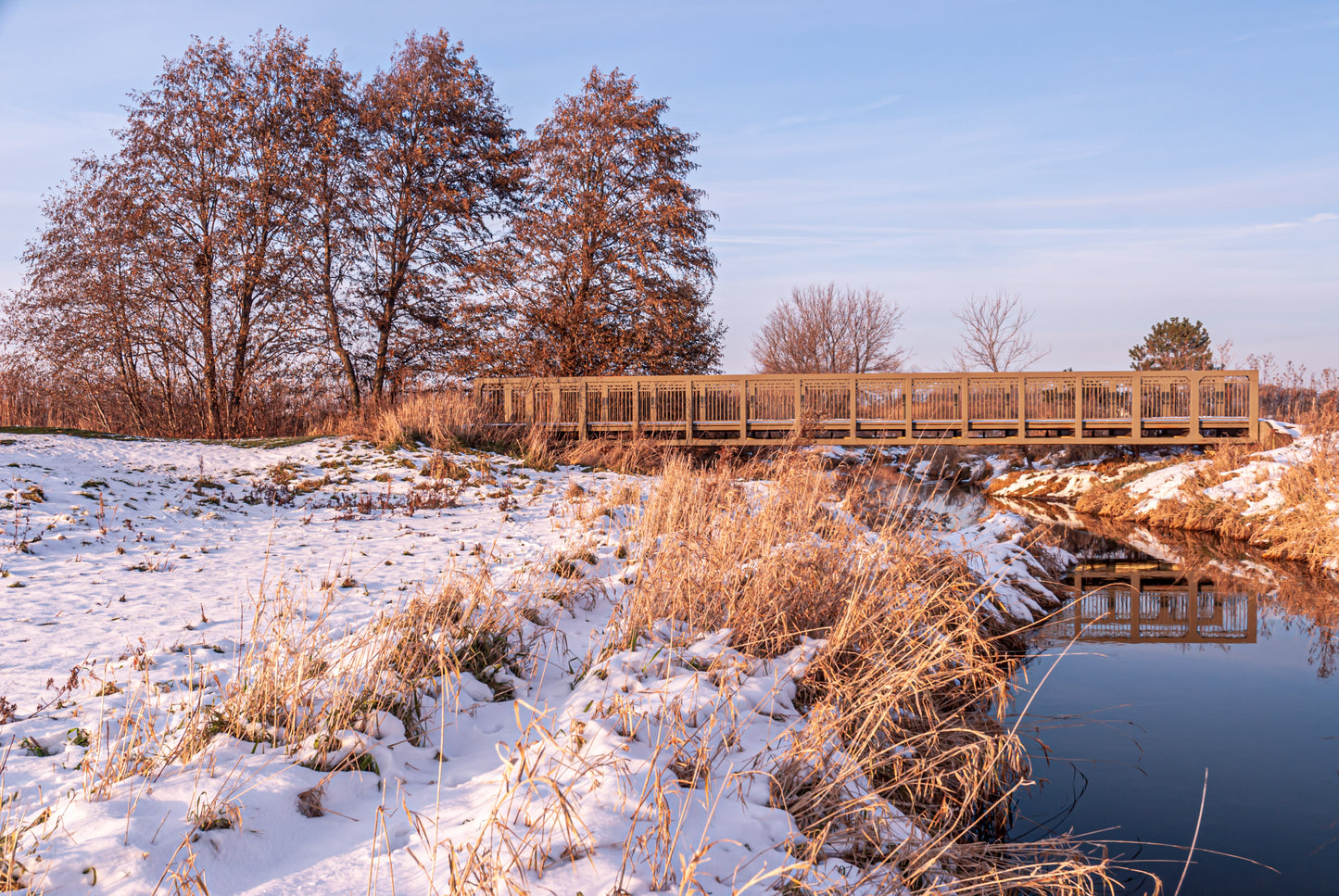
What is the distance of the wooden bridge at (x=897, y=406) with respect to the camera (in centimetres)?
1698

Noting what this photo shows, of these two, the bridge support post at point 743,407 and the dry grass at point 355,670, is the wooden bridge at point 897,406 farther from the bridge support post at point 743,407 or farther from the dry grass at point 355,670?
the dry grass at point 355,670

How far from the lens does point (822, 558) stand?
5.57 m

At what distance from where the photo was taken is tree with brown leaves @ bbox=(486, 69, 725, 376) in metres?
21.0

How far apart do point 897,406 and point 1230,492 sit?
6436 mm

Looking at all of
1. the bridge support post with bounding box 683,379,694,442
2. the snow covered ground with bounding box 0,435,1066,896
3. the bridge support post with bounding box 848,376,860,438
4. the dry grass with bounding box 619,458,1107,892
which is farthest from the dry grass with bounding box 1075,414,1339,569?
the bridge support post with bounding box 683,379,694,442

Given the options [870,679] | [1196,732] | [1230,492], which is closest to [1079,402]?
[1230,492]

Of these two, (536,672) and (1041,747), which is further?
(1041,747)

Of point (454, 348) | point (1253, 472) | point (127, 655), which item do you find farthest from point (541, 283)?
point (127, 655)

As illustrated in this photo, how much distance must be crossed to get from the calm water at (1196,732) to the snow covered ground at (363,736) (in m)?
1.17

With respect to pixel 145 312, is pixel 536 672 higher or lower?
lower

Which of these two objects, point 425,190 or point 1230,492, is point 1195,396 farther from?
point 425,190

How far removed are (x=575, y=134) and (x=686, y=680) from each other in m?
20.3

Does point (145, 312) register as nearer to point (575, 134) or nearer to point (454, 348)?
point (454, 348)

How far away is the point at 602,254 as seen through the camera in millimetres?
21375
